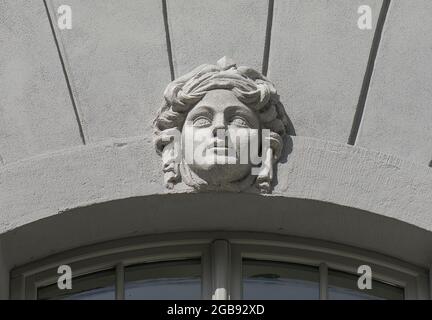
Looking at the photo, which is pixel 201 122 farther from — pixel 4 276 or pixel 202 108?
pixel 4 276

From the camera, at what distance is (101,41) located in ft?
34.2

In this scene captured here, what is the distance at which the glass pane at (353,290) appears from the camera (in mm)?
10133

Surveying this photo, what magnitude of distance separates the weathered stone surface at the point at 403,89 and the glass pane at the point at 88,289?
A: 1819mm

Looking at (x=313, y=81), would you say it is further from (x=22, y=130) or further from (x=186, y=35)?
(x=22, y=130)

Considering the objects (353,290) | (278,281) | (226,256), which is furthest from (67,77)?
(353,290)

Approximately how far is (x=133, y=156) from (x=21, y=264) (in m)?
1.00

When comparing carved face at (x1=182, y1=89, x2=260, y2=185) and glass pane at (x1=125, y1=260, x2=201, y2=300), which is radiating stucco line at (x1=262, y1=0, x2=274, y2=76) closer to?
carved face at (x1=182, y1=89, x2=260, y2=185)

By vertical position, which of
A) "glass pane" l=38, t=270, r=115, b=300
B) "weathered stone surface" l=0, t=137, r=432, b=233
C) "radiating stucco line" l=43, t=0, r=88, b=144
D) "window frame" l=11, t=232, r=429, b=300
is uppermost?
"radiating stucco line" l=43, t=0, r=88, b=144

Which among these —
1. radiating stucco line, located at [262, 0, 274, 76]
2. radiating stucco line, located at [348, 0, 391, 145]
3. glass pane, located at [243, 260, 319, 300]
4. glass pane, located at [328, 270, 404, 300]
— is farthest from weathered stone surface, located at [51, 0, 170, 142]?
glass pane, located at [328, 270, 404, 300]

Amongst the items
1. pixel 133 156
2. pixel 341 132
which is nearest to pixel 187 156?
pixel 133 156

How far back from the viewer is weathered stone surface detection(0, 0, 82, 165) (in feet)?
33.2

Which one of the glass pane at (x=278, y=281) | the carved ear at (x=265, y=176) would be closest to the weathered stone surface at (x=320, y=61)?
the carved ear at (x=265, y=176)

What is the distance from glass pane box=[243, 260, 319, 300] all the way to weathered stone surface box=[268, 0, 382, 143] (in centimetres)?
87
